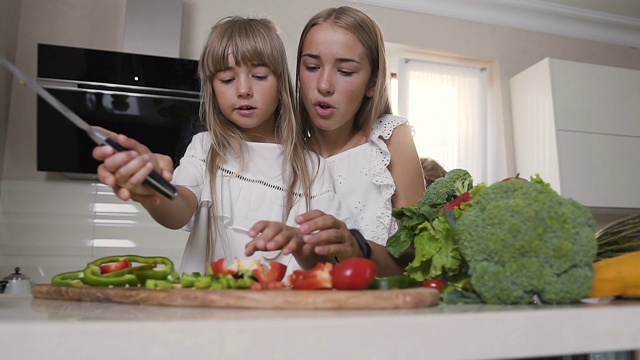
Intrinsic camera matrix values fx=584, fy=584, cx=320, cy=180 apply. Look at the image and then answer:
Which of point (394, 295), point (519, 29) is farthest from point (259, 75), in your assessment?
point (519, 29)

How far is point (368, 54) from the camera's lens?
1.31 meters

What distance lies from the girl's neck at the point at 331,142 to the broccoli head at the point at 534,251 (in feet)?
2.52

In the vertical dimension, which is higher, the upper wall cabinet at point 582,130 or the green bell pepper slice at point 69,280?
the upper wall cabinet at point 582,130

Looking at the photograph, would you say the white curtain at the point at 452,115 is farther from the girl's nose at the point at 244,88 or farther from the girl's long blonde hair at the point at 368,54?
the girl's nose at the point at 244,88

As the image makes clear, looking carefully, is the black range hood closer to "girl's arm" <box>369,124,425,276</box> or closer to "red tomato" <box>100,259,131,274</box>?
"girl's arm" <box>369,124,425,276</box>

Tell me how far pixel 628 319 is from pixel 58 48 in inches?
99.8

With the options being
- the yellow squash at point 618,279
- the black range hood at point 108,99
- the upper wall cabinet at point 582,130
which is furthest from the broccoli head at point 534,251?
the upper wall cabinet at point 582,130

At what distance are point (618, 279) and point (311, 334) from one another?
46 cm

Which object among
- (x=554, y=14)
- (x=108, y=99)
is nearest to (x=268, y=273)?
(x=108, y=99)

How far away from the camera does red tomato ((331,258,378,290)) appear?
0.65 meters

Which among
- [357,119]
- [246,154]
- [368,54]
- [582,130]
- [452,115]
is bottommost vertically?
[246,154]

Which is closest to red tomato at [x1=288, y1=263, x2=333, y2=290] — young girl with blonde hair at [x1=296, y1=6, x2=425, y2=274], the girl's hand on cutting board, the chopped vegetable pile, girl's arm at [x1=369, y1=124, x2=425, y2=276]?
the chopped vegetable pile

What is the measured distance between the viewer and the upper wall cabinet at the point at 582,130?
3541 mm

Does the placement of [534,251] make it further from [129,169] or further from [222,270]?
[129,169]
